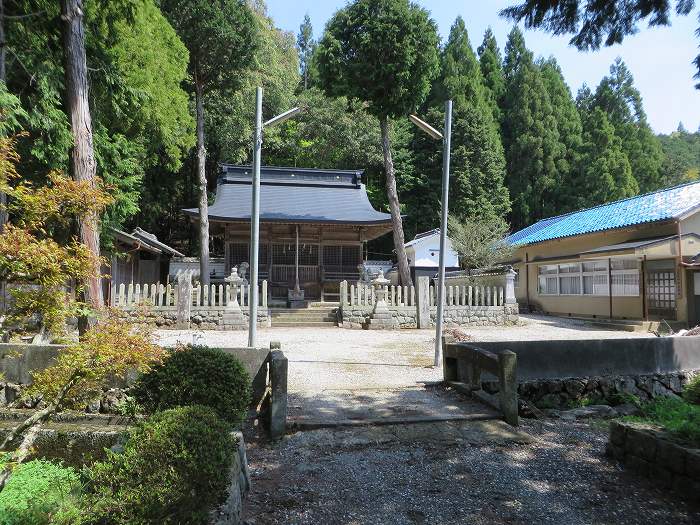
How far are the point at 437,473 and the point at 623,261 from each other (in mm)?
15560

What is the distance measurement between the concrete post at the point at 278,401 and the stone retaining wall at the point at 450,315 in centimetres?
977

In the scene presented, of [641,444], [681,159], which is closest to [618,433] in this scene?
[641,444]

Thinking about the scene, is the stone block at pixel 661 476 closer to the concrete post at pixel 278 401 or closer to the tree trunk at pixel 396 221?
the concrete post at pixel 278 401

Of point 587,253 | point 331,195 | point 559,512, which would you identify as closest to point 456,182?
point 331,195

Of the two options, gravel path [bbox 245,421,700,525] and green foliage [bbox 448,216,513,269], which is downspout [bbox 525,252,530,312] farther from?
gravel path [bbox 245,421,700,525]

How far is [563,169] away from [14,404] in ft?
110

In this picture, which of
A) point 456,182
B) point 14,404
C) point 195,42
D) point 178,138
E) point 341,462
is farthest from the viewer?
point 456,182

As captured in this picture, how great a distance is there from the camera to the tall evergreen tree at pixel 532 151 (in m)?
32.2

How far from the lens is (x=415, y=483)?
3854 mm

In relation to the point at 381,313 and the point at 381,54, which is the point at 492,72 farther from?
the point at 381,313

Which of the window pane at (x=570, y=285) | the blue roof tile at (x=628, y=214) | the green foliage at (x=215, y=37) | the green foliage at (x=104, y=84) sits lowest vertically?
the window pane at (x=570, y=285)

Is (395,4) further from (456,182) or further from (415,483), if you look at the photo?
(415,483)

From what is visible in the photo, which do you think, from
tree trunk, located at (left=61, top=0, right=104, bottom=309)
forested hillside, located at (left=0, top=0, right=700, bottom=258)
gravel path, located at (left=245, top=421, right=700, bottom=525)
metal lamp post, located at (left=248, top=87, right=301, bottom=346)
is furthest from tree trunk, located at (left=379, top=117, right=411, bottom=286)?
gravel path, located at (left=245, top=421, right=700, bottom=525)

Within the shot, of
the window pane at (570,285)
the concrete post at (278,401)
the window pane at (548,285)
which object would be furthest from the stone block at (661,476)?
the window pane at (548,285)
